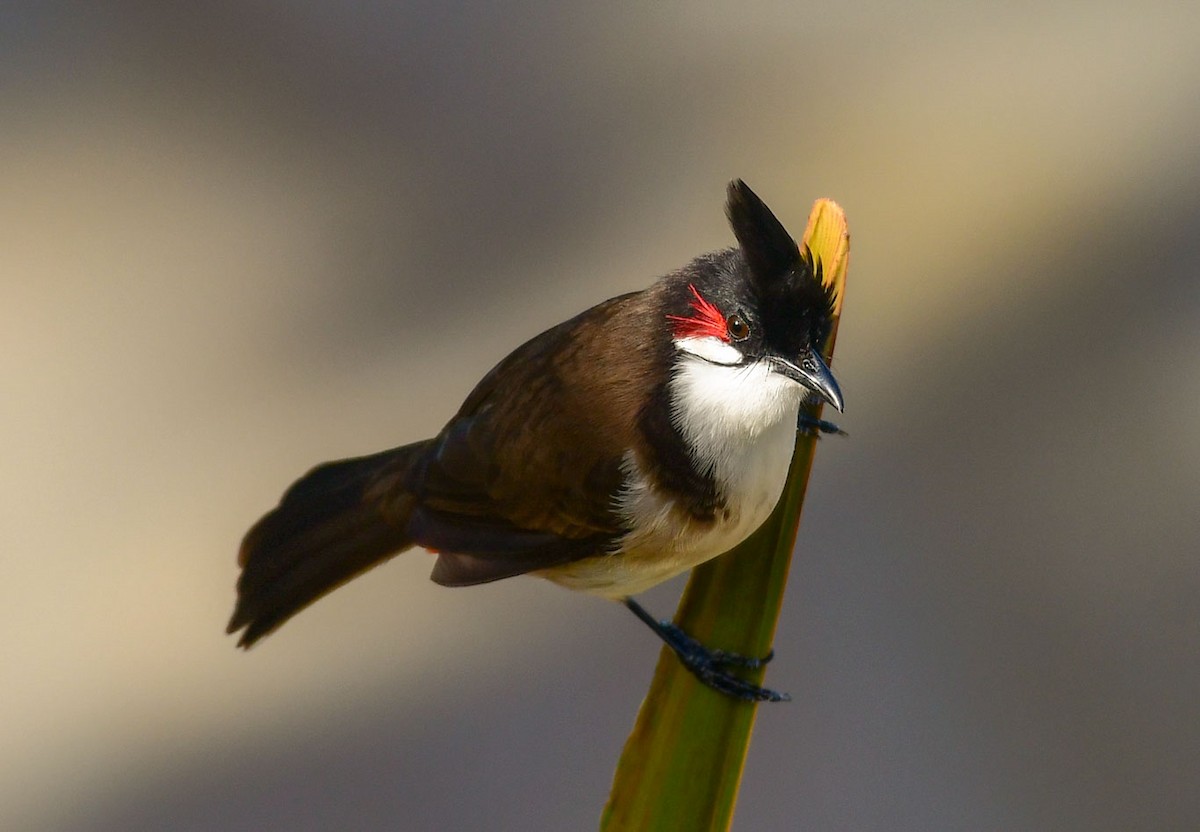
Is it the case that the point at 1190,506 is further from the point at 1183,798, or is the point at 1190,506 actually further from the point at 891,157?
the point at 891,157

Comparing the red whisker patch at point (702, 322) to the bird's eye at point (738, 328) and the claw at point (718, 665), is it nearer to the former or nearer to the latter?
the bird's eye at point (738, 328)

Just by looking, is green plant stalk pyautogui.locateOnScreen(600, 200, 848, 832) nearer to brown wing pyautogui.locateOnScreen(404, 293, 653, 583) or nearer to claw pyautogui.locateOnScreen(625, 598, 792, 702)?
claw pyautogui.locateOnScreen(625, 598, 792, 702)

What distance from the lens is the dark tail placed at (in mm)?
1338

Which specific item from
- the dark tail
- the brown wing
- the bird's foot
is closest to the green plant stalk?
the bird's foot

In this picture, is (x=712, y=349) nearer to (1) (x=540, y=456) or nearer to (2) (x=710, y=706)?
(1) (x=540, y=456)

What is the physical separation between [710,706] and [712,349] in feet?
1.03

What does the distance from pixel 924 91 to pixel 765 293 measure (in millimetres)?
1703

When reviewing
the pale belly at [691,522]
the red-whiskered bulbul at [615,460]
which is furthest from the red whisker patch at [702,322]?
the pale belly at [691,522]

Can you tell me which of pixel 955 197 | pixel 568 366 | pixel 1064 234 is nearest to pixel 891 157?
pixel 955 197

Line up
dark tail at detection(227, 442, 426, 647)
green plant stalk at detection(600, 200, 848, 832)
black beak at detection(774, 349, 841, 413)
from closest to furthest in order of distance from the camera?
green plant stalk at detection(600, 200, 848, 832) → black beak at detection(774, 349, 841, 413) → dark tail at detection(227, 442, 426, 647)

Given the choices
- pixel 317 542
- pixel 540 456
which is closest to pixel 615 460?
pixel 540 456

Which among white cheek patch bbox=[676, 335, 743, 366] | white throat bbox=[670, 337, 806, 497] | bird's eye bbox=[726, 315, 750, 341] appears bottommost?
white throat bbox=[670, 337, 806, 497]

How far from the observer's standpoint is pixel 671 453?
1182mm

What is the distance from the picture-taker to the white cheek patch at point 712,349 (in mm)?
1122
